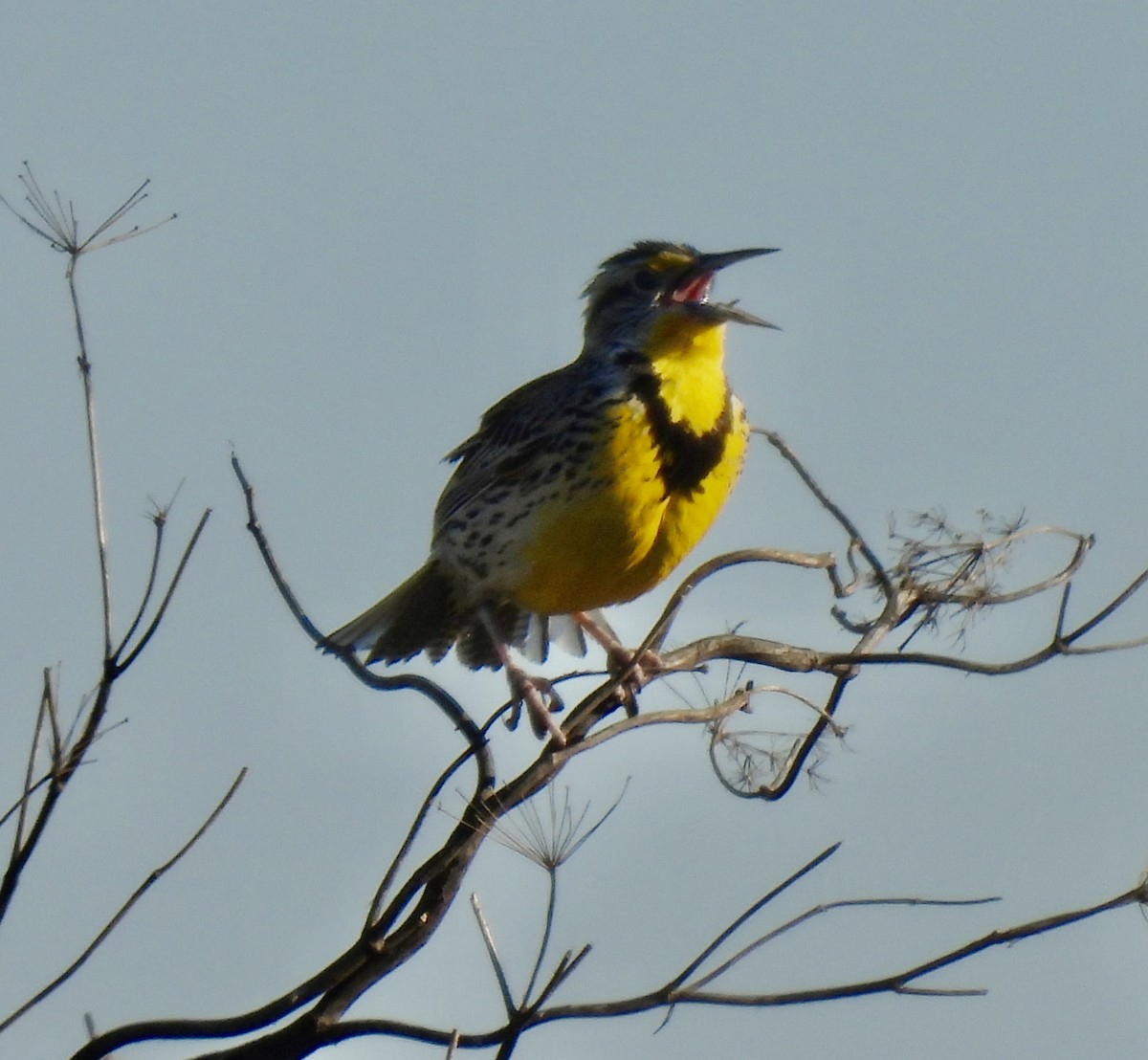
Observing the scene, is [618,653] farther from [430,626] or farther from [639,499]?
[639,499]

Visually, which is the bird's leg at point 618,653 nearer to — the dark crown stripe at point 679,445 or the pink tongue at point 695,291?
the dark crown stripe at point 679,445

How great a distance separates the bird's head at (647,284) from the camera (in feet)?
17.1

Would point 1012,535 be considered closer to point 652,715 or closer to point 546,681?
point 652,715

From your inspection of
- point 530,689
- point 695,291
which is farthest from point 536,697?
point 695,291

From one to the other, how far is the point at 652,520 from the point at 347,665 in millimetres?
1697

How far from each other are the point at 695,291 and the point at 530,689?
1302mm

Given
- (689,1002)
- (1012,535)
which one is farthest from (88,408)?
(1012,535)

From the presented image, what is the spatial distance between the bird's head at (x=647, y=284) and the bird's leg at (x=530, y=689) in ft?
2.88

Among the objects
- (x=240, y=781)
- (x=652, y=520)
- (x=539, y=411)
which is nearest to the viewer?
(x=240, y=781)

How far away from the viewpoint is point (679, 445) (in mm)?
4773

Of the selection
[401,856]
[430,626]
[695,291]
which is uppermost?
[695,291]

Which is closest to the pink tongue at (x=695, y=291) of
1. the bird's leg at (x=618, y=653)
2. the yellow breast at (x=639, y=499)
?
the yellow breast at (x=639, y=499)

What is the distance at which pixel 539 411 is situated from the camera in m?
5.01

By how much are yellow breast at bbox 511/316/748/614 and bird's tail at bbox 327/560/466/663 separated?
1.25ft
